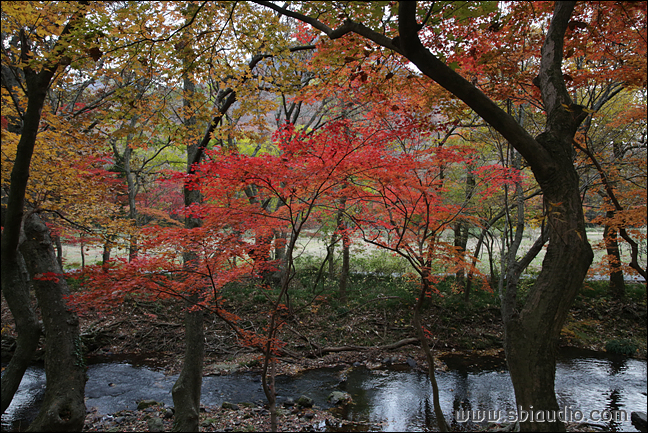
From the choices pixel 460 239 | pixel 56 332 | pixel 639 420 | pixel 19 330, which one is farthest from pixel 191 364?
pixel 460 239

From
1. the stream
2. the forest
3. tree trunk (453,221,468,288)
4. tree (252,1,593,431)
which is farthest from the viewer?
tree trunk (453,221,468,288)

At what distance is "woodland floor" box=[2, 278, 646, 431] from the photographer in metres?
8.87

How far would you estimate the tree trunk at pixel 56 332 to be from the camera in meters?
4.90

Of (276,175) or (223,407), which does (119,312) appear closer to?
(223,407)

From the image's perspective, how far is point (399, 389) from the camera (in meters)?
7.15

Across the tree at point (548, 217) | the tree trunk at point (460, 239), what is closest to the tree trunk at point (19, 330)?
the tree at point (548, 217)

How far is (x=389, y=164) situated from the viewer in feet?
16.3

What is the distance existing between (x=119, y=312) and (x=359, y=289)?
835 cm

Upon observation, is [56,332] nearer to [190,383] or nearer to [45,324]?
[45,324]

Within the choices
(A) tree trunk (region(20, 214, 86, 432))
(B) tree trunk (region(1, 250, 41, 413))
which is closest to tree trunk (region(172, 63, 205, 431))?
(A) tree trunk (region(20, 214, 86, 432))

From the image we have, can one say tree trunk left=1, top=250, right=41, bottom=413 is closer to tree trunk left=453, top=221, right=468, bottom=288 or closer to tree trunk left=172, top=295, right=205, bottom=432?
tree trunk left=172, top=295, right=205, bottom=432

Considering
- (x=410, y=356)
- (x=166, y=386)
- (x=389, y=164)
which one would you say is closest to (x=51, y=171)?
(x=166, y=386)

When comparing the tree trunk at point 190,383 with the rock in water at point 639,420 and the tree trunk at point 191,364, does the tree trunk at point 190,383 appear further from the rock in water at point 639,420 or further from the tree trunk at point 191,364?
the rock in water at point 639,420

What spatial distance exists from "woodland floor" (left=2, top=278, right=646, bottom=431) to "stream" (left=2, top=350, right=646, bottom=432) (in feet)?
1.89
